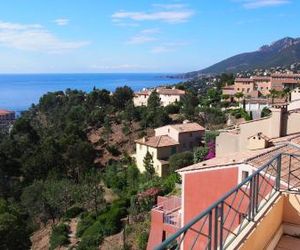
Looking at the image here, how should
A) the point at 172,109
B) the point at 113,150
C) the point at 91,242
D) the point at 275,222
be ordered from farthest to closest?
the point at 172,109 → the point at 113,150 → the point at 91,242 → the point at 275,222

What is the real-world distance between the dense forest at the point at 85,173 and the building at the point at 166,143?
1087 millimetres

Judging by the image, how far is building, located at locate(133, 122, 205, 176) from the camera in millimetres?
38719

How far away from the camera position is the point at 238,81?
82000mm

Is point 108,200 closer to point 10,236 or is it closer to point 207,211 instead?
point 10,236

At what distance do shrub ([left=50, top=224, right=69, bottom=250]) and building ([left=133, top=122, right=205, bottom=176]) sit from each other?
1313cm

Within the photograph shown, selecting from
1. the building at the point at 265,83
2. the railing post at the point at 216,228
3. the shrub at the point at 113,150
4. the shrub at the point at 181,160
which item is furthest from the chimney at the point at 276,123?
the building at the point at 265,83

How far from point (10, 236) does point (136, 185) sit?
1557 centimetres

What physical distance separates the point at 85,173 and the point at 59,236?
15.6 meters

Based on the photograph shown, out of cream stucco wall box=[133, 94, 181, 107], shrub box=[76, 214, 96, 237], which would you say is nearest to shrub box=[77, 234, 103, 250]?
shrub box=[76, 214, 96, 237]

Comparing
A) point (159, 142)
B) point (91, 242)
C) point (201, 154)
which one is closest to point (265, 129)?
point (91, 242)

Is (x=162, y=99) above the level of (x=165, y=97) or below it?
below

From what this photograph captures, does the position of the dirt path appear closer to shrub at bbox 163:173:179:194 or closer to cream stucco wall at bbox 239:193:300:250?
shrub at bbox 163:173:179:194

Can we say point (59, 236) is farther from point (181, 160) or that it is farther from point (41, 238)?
point (181, 160)

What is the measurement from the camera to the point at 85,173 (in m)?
40.2
